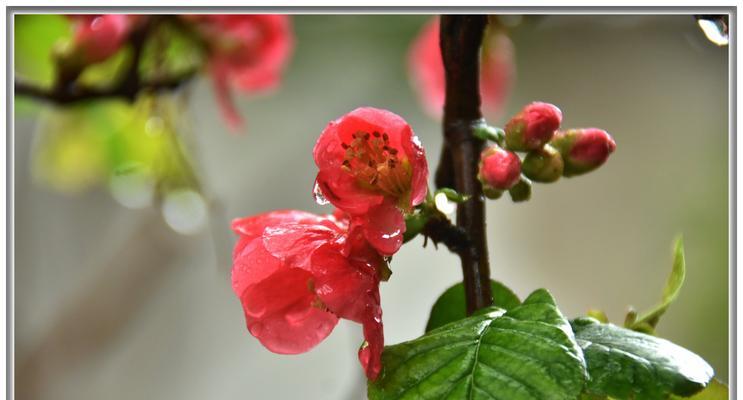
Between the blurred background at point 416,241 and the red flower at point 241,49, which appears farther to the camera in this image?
the blurred background at point 416,241

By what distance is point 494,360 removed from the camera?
0.33 meters

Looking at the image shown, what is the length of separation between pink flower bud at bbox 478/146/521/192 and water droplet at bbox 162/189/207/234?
26.7 inches

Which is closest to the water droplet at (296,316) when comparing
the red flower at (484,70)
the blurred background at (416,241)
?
the red flower at (484,70)

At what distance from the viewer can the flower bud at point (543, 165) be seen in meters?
0.38

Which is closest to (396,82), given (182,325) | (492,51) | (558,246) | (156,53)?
(558,246)

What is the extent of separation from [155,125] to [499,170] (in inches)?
27.4

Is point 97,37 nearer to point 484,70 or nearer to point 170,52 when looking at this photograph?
point 170,52

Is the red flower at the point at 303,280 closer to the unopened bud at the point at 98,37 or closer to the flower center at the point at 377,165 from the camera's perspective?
the flower center at the point at 377,165

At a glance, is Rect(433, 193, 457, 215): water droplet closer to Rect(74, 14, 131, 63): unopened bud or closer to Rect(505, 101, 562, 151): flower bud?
Rect(505, 101, 562, 151): flower bud

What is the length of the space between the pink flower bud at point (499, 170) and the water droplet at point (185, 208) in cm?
68

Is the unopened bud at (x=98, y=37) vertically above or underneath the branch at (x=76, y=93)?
above

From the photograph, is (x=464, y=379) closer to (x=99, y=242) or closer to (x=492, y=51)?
(x=492, y=51)

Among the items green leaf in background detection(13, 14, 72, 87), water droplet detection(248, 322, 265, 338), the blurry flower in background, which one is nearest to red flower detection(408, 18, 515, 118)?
the blurry flower in background

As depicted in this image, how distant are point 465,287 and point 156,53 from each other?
0.57m
